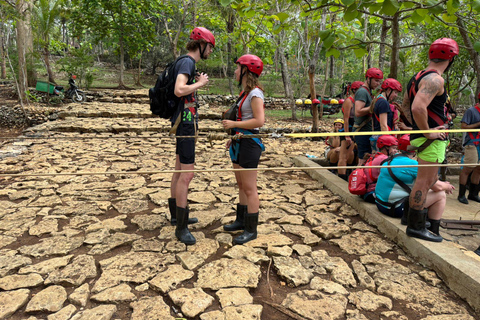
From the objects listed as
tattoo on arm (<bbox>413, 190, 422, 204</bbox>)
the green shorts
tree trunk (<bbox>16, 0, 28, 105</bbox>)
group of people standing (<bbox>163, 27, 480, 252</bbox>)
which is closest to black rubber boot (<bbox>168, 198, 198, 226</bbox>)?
group of people standing (<bbox>163, 27, 480, 252</bbox>)

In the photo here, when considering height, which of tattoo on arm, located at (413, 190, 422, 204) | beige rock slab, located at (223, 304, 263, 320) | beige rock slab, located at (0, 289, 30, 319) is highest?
tattoo on arm, located at (413, 190, 422, 204)

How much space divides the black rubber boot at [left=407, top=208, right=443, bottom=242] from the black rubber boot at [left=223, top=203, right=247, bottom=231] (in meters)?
1.71

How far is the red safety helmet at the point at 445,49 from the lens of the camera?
283 centimetres

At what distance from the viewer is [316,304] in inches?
94.7

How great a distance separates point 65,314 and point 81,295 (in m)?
0.21

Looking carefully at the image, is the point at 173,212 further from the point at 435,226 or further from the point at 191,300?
the point at 435,226

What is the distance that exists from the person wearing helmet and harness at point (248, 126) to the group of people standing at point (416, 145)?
1225 mm

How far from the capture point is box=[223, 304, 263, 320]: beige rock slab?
7.28 ft

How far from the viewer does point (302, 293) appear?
2.54 meters

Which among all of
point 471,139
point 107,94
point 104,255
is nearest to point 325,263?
point 104,255

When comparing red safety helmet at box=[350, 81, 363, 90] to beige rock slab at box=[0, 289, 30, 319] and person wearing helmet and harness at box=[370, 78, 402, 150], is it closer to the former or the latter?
person wearing helmet and harness at box=[370, 78, 402, 150]

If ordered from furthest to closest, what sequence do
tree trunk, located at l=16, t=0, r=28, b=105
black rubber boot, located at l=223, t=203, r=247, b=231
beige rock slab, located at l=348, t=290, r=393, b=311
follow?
tree trunk, located at l=16, t=0, r=28, b=105
black rubber boot, located at l=223, t=203, r=247, b=231
beige rock slab, located at l=348, t=290, r=393, b=311

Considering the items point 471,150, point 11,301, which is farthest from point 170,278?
point 471,150

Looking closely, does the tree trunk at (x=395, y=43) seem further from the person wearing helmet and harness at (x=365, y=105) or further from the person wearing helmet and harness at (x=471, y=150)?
the person wearing helmet and harness at (x=471, y=150)
